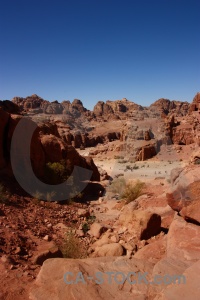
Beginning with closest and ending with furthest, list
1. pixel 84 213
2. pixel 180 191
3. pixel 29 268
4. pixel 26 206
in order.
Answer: pixel 29 268
pixel 180 191
pixel 26 206
pixel 84 213

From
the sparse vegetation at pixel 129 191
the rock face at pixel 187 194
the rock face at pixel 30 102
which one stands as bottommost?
the sparse vegetation at pixel 129 191

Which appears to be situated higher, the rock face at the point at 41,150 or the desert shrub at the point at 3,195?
the rock face at the point at 41,150

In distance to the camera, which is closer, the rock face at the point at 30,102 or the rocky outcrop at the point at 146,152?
the rocky outcrop at the point at 146,152

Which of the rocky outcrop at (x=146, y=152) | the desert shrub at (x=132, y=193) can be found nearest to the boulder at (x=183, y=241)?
the desert shrub at (x=132, y=193)

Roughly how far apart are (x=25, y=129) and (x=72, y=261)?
27.5 feet

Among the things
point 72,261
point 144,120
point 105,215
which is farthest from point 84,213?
point 144,120

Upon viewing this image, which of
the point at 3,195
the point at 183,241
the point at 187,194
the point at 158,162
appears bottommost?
the point at 158,162

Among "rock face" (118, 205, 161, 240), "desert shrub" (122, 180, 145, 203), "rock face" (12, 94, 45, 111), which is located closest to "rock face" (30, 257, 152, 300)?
"rock face" (118, 205, 161, 240)

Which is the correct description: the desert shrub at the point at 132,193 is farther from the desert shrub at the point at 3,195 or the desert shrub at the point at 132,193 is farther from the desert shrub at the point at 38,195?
the desert shrub at the point at 3,195

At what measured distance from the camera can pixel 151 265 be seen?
14.5 ft

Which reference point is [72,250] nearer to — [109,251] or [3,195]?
[109,251]

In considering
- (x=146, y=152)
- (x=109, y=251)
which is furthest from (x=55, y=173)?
(x=146, y=152)

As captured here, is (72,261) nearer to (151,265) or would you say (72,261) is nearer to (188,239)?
(151,265)

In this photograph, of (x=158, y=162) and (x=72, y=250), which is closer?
(x=72, y=250)
